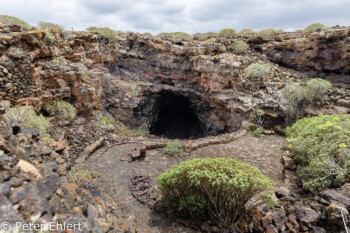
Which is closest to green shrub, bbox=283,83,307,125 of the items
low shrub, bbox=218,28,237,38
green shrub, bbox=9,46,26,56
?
low shrub, bbox=218,28,237,38

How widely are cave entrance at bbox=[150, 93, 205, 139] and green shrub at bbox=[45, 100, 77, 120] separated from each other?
11.4 m

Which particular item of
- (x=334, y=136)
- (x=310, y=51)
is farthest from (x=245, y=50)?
(x=334, y=136)

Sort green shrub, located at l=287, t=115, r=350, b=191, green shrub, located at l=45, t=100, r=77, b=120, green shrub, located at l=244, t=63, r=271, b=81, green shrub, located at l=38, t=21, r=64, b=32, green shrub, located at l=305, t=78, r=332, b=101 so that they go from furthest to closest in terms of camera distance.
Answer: green shrub, located at l=244, t=63, r=271, b=81 → green shrub, located at l=38, t=21, r=64, b=32 → green shrub, located at l=305, t=78, r=332, b=101 → green shrub, located at l=45, t=100, r=77, b=120 → green shrub, located at l=287, t=115, r=350, b=191

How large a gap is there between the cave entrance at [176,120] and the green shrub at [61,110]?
1144 cm

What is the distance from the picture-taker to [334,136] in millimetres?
7125

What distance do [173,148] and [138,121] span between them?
29.5ft

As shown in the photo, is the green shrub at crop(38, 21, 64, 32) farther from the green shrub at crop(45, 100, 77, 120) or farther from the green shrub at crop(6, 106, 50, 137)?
the green shrub at crop(6, 106, 50, 137)

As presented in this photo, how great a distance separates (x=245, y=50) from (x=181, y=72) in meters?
6.87

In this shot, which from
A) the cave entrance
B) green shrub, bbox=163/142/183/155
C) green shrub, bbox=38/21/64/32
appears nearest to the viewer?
green shrub, bbox=163/142/183/155

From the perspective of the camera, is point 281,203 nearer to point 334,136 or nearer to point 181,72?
point 334,136

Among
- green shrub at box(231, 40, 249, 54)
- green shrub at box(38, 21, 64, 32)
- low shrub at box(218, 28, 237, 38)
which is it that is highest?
low shrub at box(218, 28, 237, 38)

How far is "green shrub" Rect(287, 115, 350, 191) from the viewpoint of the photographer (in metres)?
5.86

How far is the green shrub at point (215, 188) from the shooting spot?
4.57 metres

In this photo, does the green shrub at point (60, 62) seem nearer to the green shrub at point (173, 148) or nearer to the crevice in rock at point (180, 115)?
the green shrub at point (173, 148)
